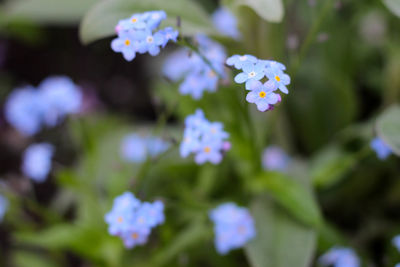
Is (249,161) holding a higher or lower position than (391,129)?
higher

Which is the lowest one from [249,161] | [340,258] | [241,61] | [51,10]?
[340,258]

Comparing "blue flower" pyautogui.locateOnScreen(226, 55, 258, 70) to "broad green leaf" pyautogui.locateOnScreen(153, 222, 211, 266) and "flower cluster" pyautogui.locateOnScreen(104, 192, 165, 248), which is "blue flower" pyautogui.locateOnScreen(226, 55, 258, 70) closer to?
"flower cluster" pyautogui.locateOnScreen(104, 192, 165, 248)

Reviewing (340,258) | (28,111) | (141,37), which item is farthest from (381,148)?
(28,111)

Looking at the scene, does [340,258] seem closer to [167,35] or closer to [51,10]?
[167,35]

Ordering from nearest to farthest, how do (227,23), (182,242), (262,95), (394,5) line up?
(262,95), (394,5), (182,242), (227,23)

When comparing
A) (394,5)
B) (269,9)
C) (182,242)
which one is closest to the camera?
(269,9)

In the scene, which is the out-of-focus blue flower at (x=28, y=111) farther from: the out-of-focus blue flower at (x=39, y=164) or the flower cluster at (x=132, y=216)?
the flower cluster at (x=132, y=216)
